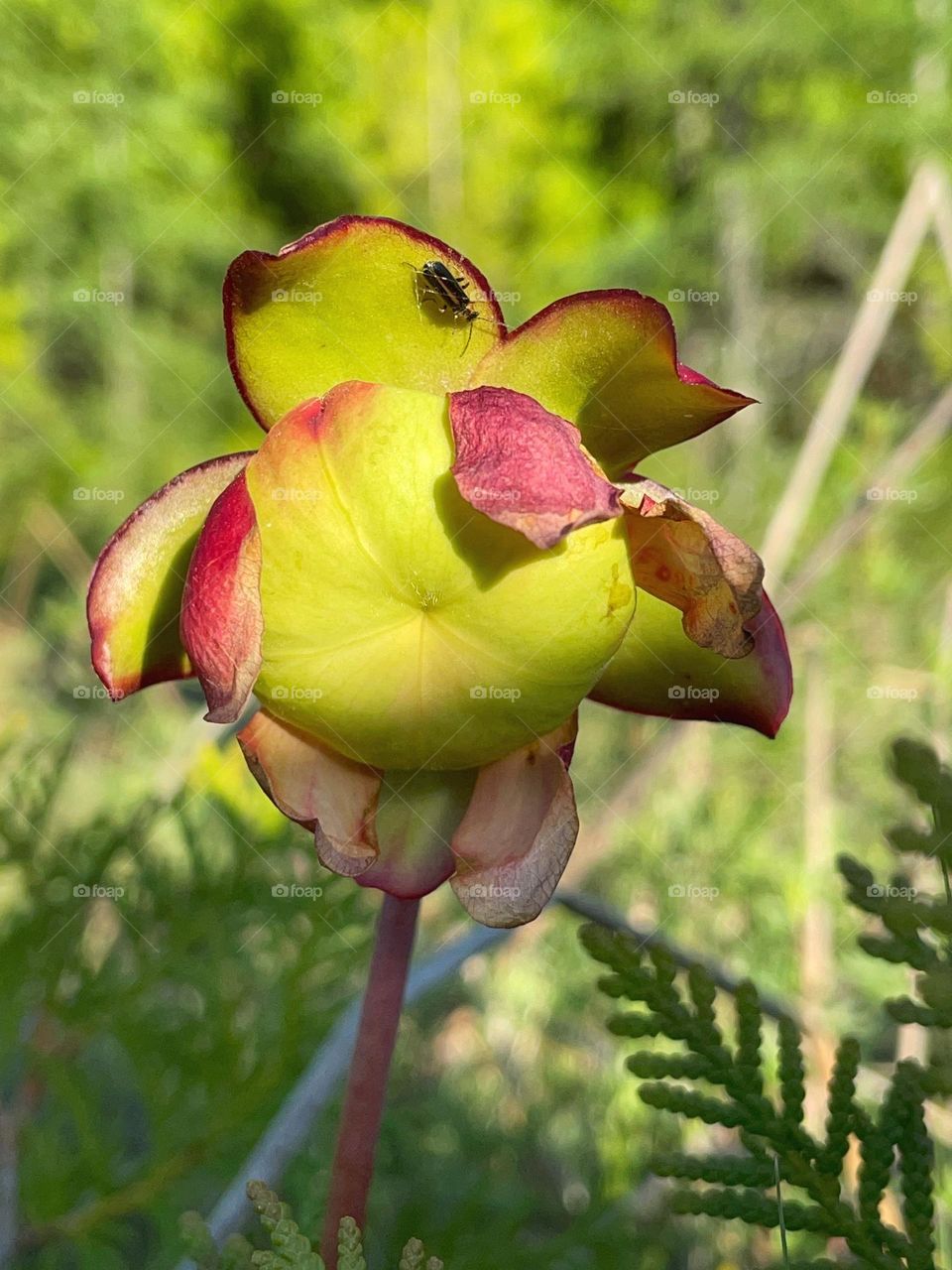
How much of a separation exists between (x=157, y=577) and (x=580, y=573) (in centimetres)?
16

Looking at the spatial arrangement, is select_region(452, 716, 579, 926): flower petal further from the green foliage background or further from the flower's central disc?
the green foliage background

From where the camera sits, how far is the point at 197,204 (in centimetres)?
465

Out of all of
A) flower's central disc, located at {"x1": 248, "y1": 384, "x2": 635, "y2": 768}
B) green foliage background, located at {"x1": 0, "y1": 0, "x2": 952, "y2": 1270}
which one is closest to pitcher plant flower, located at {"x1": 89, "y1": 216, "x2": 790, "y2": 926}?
flower's central disc, located at {"x1": 248, "y1": 384, "x2": 635, "y2": 768}

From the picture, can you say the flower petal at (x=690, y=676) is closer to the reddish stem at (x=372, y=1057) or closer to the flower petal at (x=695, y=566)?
the flower petal at (x=695, y=566)

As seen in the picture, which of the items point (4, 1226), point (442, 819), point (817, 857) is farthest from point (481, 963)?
point (442, 819)

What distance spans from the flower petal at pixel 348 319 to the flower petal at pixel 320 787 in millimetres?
127

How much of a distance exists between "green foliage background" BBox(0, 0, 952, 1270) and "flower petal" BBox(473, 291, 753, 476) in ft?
1.36

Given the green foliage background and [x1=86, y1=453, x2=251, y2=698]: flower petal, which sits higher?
[x1=86, y1=453, x2=251, y2=698]: flower petal

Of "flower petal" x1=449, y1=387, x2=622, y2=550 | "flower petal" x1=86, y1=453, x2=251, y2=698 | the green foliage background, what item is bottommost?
the green foliage background

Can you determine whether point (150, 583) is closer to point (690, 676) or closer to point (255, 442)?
point (690, 676)

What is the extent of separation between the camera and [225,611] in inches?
15.6

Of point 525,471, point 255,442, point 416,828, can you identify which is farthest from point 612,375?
point 255,442

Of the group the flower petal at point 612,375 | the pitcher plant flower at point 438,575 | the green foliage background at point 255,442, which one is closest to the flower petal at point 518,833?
the pitcher plant flower at point 438,575

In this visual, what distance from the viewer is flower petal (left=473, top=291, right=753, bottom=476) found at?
0.41 meters
